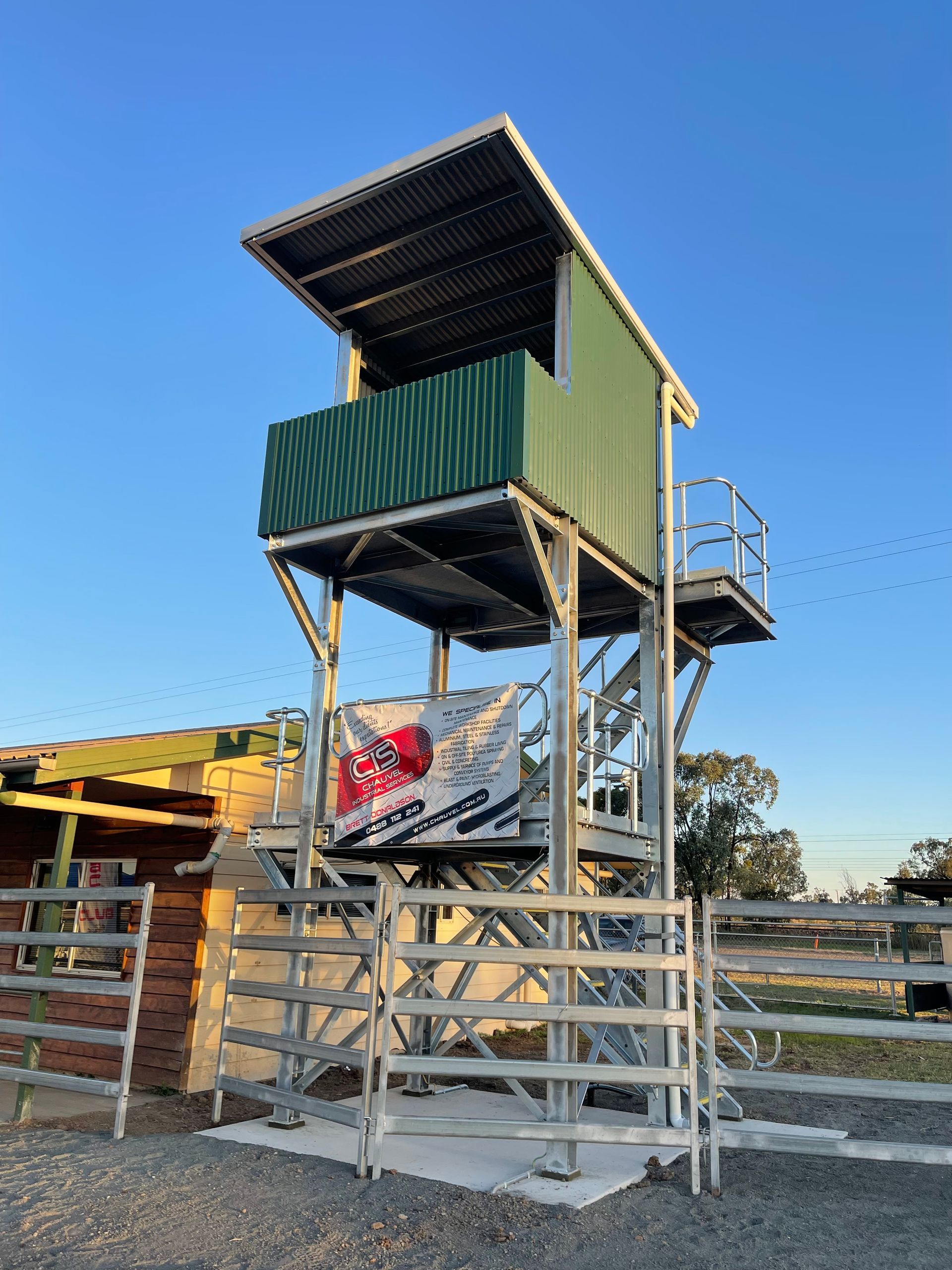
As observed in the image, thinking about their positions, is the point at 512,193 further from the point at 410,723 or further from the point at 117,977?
the point at 117,977

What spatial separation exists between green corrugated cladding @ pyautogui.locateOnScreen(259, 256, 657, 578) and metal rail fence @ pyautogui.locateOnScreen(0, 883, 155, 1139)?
415cm

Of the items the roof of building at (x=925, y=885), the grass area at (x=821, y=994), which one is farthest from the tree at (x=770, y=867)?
the roof of building at (x=925, y=885)

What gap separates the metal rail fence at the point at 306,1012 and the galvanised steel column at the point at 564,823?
1.49 metres

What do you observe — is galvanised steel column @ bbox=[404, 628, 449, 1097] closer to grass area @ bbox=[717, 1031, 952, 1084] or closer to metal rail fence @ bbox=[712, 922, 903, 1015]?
grass area @ bbox=[717, 1031, 952, 1084]

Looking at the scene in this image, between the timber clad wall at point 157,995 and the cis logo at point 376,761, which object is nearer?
the cis logo at point 376,761

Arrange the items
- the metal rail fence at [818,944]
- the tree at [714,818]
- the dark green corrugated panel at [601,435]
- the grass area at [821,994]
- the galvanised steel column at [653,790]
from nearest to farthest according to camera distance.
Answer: the dark green corrugated panel at [601,435]
the galvanised steel column at [653,790]
the grass area at [821,994]
the metal rail fence at [818,944]
the tree at [714,818]

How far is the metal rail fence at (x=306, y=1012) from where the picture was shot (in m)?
7.36

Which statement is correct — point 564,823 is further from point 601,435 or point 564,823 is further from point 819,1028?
point 601,435

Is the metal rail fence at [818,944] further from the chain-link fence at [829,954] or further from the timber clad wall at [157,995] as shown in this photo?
the timber clad wall at [157,995]

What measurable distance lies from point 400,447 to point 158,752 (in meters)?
4.04

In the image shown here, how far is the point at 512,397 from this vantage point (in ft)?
29.7

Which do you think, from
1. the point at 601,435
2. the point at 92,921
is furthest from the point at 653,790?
the point at 92,921

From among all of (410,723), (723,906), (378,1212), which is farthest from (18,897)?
(723,906)

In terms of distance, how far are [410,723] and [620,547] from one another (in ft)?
9.87
